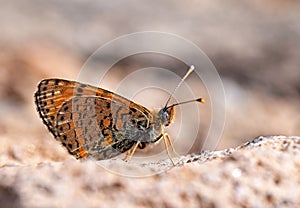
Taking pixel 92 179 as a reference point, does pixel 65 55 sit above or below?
above

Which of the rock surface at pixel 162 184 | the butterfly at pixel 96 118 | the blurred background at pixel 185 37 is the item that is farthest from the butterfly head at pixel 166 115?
the blurred background at pixel 185 37

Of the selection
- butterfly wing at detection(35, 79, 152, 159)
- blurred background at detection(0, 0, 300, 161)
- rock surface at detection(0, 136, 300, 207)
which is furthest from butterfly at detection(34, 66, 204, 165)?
blurred background at detection(0, 0, 300, 161)

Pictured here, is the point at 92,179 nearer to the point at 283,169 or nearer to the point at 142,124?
the point at 283,169

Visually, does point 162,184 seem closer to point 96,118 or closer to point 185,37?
point 96,118

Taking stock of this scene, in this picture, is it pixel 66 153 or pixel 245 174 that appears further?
pixel 66 153

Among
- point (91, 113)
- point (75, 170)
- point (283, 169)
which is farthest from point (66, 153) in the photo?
point (283, 169)

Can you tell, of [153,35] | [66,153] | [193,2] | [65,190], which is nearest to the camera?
[65,190]

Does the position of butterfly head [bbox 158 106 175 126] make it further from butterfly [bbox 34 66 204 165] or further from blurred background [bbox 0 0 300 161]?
blurred background [bbox 0 0 300 161]

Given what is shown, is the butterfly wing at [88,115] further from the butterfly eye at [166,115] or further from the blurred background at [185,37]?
the blurred background at [185,37]

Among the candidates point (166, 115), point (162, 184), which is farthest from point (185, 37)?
point (162, 184)
